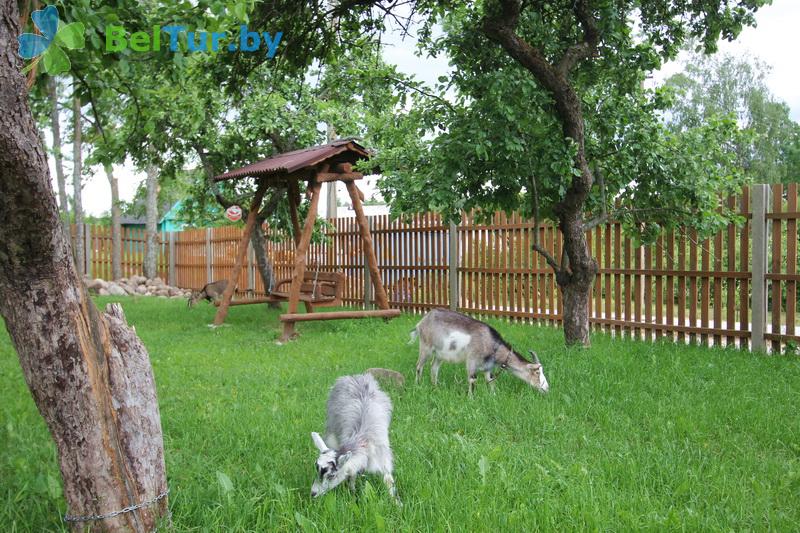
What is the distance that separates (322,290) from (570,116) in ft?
19.7

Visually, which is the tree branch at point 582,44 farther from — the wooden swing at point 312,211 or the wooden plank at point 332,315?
the wooden plank at point 332,315

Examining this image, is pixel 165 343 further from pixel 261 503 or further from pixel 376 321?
pixel 261 503

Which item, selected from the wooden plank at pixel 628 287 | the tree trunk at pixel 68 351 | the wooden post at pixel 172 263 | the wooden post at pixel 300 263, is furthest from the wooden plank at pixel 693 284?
the wooden post at pixel 172 263

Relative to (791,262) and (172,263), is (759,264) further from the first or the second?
(172,263)

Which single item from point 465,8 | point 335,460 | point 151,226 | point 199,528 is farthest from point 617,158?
point 151,226

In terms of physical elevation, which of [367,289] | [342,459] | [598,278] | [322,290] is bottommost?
[342,459]

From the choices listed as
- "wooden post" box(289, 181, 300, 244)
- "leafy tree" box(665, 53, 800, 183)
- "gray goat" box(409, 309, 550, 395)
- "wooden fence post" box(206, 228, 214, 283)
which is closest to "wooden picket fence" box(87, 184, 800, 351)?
"wooden post" box(289, 181, 300, 244)

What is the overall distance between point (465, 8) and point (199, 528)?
7435mm

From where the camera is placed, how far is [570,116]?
802cm

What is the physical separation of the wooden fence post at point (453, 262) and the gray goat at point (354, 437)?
8.33 m

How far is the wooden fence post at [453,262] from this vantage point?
1306 centimetres

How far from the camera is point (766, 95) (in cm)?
3559

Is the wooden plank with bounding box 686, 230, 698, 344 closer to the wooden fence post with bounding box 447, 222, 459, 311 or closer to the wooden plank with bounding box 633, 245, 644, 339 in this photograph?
the wooden plank with bounding box 633, 245, 644, 339

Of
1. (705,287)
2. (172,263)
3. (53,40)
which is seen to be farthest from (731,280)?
(172,263)
